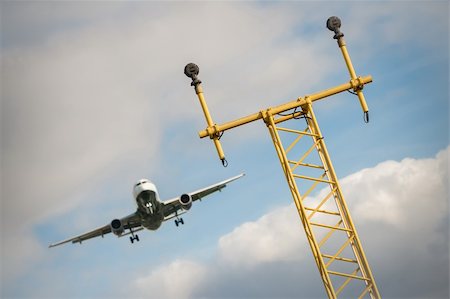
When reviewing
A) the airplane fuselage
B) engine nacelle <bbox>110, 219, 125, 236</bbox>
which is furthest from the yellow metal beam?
engine nacelle <bbox>110, 219, 125, 236</bbox>

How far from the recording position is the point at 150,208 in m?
59.4

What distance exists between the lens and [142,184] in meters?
58.4

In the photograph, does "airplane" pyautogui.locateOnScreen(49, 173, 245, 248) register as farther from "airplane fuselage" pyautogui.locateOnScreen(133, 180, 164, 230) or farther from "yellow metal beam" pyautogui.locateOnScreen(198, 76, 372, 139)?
"yellow metal beam" pyautogui.locateOnScreen(198, 76, 372, 139)

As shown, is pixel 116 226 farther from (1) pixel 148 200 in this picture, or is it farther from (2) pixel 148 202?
(1) pixel 148 200

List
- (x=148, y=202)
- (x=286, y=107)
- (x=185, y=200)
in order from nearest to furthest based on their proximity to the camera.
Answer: (x=286, y=107)
(x=148, y=202)
(x=185, y=200)

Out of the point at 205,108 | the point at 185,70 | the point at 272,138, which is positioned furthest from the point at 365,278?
the point at 185,70

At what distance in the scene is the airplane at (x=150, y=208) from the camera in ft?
192

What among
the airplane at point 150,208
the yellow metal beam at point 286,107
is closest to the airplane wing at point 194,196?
the airplane at point 150,208

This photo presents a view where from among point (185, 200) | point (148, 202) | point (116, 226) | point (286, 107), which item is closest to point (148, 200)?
point (148, 202)

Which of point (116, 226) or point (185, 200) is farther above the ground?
point (116, 226)

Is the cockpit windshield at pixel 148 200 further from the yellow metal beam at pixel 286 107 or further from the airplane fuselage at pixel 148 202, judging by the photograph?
the yellow metal beam at pixel 286 107

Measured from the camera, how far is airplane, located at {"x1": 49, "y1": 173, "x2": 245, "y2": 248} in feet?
192

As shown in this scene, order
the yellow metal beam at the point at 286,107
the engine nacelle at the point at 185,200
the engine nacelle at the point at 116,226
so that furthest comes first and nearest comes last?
the engine nacelle at the point at 116,226 → the engine nacelle at the point at 185,200 → the yellow metal beam at the point at 286,107

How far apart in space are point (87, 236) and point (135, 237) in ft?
19.7
